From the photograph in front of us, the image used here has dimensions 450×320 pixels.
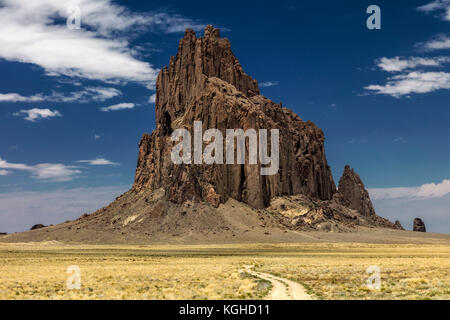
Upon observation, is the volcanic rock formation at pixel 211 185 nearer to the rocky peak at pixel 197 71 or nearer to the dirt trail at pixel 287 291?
the rocky peak at pixel 197 71

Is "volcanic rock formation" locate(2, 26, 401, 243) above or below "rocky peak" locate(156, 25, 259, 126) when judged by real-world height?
below

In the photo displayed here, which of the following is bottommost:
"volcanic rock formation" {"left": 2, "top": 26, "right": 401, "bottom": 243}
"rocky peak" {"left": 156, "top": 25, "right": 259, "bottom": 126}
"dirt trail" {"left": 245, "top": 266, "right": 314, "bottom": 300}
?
"dirt trail" {"left": 245, "top": 266, "right": 314, "bottom": 300}

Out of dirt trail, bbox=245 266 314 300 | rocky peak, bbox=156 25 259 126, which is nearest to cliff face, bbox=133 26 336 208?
rocky peak, bbox=156 25 259 126

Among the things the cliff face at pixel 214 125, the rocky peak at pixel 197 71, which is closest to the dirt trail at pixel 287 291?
the cliff face at pixel 214 125

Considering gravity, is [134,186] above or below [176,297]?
above

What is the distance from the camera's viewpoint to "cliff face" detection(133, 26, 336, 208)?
163125 millimetres

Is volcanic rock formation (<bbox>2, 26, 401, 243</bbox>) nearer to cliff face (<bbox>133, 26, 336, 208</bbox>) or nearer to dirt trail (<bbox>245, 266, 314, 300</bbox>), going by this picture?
cliff face (<bbox>133, 26, 336, 208</bbox>)

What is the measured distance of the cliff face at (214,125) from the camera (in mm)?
163125

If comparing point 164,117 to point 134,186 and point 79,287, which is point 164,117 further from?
point 79,287

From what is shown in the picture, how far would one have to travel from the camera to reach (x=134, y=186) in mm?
173750

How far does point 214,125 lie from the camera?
16750 cm

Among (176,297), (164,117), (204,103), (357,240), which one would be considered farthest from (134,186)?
(176,297)

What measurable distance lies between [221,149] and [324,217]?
1674 inches

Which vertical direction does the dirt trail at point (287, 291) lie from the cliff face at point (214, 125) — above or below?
below
